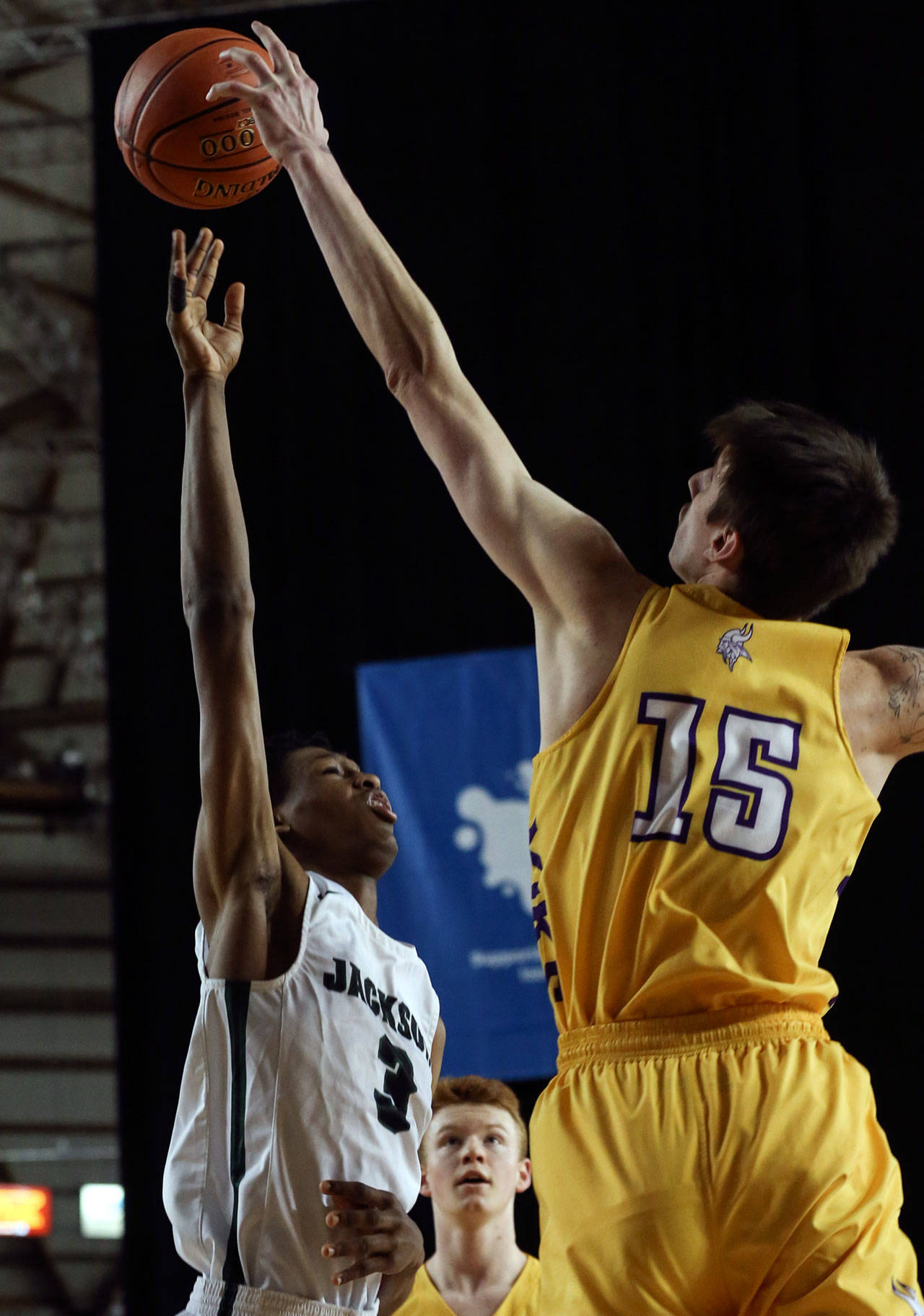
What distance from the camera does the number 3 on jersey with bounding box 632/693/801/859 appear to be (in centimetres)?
235

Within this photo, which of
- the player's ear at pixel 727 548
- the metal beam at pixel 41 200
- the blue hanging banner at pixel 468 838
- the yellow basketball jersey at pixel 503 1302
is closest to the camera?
the player's ear at pixel 727 548

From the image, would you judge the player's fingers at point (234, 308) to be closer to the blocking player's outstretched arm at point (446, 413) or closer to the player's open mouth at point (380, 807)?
the blocking player's outstretched arm at point (446, 413)

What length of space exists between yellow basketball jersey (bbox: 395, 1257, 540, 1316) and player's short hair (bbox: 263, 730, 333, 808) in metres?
1.98

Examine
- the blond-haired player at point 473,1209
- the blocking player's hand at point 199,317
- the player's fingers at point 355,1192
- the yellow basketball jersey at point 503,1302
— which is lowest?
the yellow basketball jersey at point 503,1302

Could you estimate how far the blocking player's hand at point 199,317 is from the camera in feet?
10.3

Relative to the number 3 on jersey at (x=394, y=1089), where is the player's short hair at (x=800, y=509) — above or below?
above

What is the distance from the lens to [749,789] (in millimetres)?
2363

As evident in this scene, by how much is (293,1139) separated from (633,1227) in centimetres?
79

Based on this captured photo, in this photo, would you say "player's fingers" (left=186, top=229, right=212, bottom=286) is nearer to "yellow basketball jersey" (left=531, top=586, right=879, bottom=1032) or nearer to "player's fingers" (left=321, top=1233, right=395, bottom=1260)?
"yellow basketball jersey" (left=531, top=586, right=879, bottom=1032)

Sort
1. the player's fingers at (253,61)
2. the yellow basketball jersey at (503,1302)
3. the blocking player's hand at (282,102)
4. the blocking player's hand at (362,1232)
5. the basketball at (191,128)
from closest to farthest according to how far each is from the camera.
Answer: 1. the blocking player's hand at (362,1232)
2. the blocking player's hand at (282,102)
3. the player's fingers at (253,61)
4. the basketball at (191,128)
5. the yellow basketball jersey at (503,1302)

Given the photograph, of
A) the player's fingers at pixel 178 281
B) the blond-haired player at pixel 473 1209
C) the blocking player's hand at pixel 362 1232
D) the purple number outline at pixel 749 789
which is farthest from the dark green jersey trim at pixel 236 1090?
the blond-haired player at pixel 473 1209

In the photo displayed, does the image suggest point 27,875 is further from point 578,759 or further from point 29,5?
point 578,759

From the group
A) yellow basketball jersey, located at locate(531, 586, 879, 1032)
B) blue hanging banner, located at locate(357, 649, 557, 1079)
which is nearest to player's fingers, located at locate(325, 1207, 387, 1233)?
yellow basketball jersey, located at locate(531, 586, 879, 1032)

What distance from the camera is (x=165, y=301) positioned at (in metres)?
7.11
